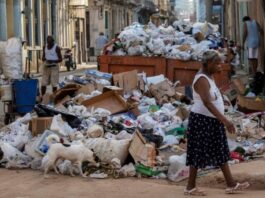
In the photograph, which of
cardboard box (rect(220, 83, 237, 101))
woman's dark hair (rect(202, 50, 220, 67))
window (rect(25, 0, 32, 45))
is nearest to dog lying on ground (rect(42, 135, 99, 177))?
Answer: woman's dark hair (rect(202, 50, 220, 67))

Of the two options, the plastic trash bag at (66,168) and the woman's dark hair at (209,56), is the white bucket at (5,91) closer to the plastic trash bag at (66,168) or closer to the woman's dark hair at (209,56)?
the plastic trash bag at (66,168)

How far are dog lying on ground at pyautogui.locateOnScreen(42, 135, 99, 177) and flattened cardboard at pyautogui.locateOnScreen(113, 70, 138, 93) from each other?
4531 mm

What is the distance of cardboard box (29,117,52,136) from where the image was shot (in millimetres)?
9680

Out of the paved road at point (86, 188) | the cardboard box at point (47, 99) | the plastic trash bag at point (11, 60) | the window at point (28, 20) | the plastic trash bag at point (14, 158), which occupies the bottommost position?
the paved road at point (86, 188)

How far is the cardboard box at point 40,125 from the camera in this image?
968cm

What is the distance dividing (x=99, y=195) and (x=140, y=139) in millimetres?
1796

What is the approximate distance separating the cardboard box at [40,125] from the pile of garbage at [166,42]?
511 cm

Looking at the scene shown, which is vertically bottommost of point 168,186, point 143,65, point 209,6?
point 168,186

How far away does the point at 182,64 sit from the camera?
14211 millimetres

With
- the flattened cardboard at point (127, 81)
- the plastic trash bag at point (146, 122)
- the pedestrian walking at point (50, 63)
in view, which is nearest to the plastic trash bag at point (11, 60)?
the flattened cardboard at point (127, 81)

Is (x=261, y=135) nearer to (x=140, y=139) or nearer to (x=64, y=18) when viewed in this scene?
(x=140, y=139)

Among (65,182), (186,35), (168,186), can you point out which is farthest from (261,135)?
(186,35)

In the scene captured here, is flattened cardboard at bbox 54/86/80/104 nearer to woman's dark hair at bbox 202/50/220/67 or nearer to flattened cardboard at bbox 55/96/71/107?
flattened cardboard at bbox 55/96/71/107

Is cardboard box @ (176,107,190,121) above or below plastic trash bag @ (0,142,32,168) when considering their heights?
above
